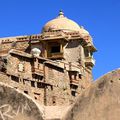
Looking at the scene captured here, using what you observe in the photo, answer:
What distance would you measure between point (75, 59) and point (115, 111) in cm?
2745

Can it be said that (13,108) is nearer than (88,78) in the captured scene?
Yes

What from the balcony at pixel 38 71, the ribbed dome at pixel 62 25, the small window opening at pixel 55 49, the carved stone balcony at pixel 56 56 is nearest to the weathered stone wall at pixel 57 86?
the balcony at pixel 38 71

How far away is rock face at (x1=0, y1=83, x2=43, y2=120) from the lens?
5949 mm

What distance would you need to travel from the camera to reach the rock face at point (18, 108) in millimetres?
5949

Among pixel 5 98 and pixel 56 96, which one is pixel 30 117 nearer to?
pixel 5 98

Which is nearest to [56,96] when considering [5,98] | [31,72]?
[31,72]

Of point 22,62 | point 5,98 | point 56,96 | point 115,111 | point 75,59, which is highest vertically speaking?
point 75,59

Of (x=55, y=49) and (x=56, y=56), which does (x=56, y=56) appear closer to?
(x=56, y=56)

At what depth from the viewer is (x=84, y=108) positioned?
5.62 metres

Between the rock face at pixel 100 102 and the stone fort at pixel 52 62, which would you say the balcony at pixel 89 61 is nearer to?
the stone fort at pixel 52 62

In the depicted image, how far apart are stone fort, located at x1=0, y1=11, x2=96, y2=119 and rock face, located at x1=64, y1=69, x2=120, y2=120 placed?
16179mm

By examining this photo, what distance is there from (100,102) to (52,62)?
22.5 m

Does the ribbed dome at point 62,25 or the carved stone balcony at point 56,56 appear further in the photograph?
the ribbed dome at point 62,25

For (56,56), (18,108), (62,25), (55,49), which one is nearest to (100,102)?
(18,108)
